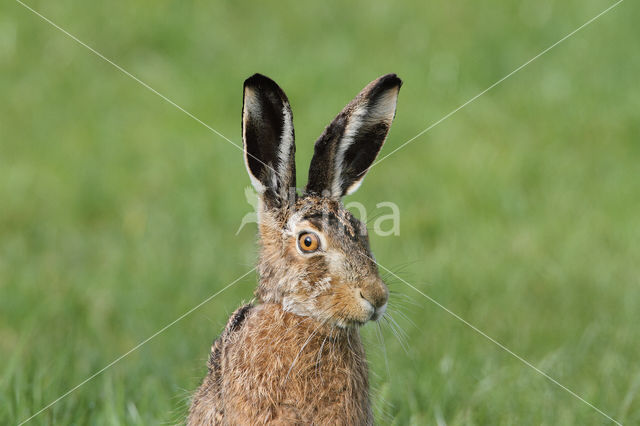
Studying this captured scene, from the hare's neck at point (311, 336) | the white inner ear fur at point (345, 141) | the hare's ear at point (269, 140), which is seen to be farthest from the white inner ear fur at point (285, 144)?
the hare's neck at point (311, 336)

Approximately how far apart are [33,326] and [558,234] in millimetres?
4489

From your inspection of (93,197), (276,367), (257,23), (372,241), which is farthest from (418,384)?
(257,23)

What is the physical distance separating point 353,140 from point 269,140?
39cm

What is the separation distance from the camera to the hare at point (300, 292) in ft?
11.6

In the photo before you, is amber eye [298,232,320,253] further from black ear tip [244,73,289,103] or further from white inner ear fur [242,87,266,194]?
black ear tip [244,73,289,103]

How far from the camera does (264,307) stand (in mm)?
3713

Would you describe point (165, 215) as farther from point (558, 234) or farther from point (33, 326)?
point (558, 234)

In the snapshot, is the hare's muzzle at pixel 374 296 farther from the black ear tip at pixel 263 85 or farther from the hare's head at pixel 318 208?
the black ear tip at pixel 263 85

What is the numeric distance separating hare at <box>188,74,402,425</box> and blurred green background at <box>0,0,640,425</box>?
0.46 metres

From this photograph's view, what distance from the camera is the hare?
354 centimetres

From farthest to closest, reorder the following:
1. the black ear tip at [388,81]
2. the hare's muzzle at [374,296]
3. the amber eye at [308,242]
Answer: the black ear tip at [388,81]
the amber eye at [308,242]
the hare's muzzle at [374,296]

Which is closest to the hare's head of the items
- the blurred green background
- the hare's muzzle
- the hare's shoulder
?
the hare's muzzle

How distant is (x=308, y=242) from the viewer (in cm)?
362

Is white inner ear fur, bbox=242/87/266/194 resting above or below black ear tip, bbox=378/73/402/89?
above
